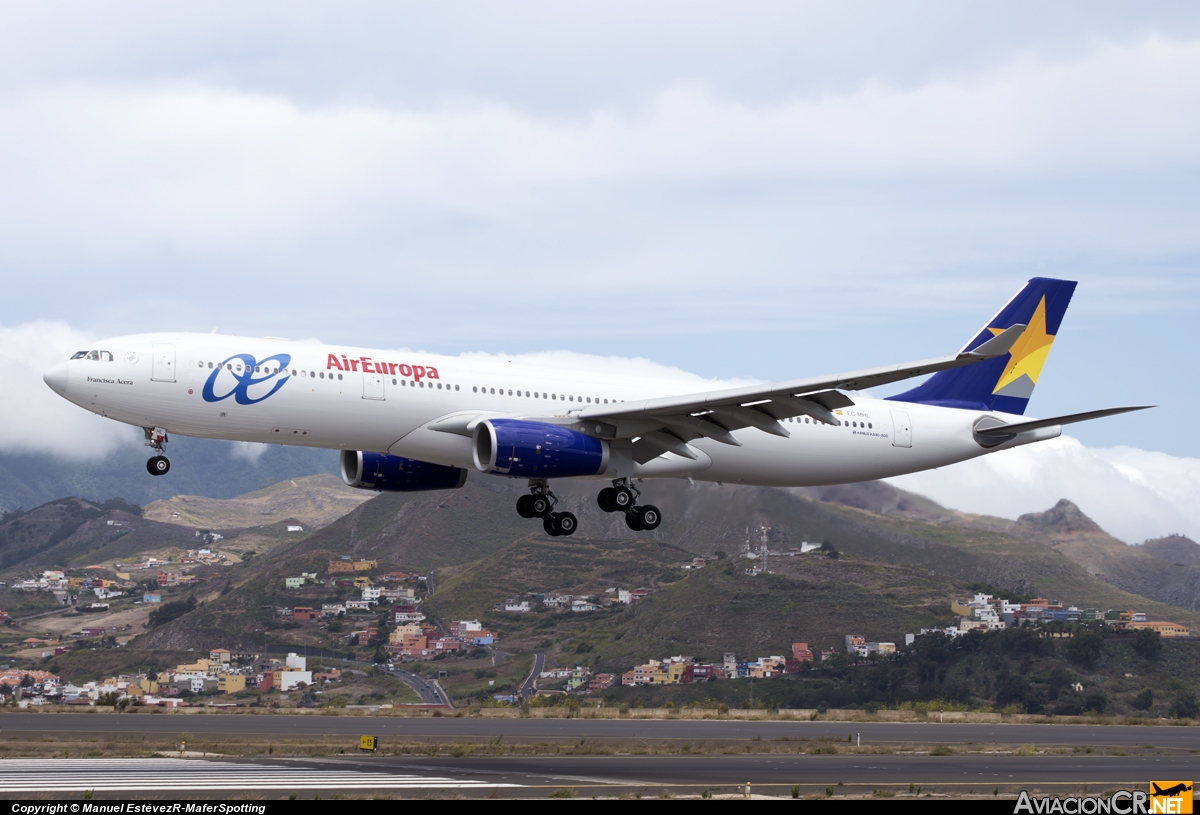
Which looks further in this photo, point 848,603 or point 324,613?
point 324,613

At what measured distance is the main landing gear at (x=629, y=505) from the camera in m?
43.9

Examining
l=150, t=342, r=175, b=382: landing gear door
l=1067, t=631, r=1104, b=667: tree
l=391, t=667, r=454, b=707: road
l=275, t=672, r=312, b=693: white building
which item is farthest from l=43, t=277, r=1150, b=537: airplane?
l=275, t=672, r=312, b=693: white building

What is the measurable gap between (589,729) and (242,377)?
70.9ft

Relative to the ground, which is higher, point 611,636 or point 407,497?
point 407,497

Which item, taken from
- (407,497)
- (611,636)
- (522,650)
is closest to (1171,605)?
(611,636)

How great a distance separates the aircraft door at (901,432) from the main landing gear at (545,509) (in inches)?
491

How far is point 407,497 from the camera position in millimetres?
187000

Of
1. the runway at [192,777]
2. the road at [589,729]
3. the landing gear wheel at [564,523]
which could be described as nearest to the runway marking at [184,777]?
the runway at [192,777]

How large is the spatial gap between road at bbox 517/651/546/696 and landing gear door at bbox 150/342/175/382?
8766 cm

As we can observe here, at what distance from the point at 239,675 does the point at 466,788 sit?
116 meters

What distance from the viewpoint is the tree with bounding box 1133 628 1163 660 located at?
10081cm

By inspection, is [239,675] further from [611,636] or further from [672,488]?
[672,488]

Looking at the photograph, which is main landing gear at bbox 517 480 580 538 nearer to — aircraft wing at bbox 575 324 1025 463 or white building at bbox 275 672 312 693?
aircraft wing at bbox 575 324 1025 463

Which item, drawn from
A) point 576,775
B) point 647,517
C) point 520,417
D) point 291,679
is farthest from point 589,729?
point 291,679
